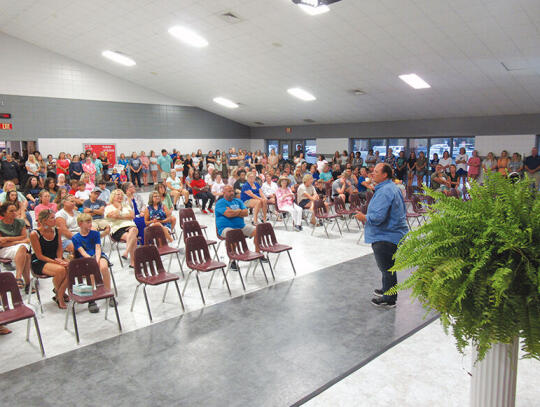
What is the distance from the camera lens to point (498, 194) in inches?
69.6

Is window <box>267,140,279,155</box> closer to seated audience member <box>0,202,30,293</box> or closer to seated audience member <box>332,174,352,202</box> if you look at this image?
seated audience member <box>332,174,352,202</box>

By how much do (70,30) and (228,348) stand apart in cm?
1296

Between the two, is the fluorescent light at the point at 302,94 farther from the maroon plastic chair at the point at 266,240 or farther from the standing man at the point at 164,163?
the maroon plastic chair at the point at 266,240

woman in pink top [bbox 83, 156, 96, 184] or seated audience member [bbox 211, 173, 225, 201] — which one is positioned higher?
woman in pink top [bbox 83, 156, 96, 184]

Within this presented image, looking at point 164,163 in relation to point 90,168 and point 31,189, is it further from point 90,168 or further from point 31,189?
point 31,189

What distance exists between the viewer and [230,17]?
9.66 meters

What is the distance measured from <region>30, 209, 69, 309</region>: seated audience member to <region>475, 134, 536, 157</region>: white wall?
14370mm

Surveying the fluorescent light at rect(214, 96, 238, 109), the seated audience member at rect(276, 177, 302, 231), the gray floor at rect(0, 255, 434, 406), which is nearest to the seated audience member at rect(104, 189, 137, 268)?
the gray floor at rect(0, 255, 434, 406)

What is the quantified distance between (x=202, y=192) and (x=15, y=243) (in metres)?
6.16

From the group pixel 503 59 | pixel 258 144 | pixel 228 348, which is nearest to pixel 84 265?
pixel 228 348

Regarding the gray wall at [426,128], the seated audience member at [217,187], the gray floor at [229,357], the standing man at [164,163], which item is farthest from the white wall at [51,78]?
the gray floor at [229,357]

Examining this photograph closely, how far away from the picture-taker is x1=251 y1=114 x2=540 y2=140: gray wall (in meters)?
13.7

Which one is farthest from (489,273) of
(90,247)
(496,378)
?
(90,247)

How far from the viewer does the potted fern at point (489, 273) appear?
5.09 ft
